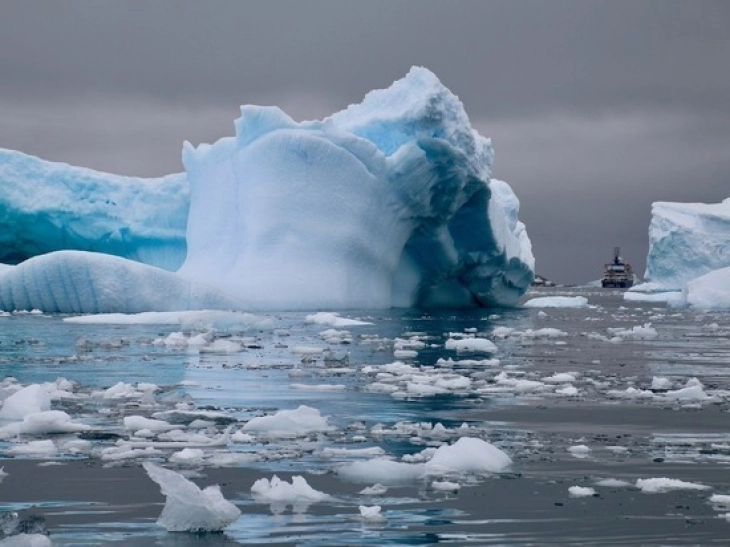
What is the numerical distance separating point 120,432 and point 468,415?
2.28m

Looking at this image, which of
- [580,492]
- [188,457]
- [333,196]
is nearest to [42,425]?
[188,457]

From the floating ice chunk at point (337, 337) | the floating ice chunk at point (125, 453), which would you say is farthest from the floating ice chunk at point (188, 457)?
the floating ice chunk at point (337, 337)

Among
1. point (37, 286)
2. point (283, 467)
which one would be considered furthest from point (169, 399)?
point (37, 286)

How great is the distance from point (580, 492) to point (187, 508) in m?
1.70

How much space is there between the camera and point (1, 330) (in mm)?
16109

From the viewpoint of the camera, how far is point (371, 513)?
444 cm

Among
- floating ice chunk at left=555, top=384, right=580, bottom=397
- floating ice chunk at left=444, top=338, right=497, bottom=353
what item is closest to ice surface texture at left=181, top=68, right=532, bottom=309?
floating ice chunk at left=444, top=338, right=497, bottom=353

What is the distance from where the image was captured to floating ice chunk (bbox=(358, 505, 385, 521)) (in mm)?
4418

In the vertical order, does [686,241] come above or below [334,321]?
above

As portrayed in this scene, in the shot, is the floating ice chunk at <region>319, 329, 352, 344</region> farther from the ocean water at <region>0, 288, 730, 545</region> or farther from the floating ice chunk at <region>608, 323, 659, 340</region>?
Result: the floating ice chunk at <region>608, 323, 659, 340</region>

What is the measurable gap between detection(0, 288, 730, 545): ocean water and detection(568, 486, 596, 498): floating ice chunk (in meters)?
0.03

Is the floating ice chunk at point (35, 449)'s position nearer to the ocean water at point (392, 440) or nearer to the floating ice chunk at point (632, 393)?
the ocean water at point (392, 440)

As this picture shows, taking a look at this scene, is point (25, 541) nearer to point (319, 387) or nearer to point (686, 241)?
point (319, 387)

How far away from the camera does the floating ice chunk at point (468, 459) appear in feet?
17.9
